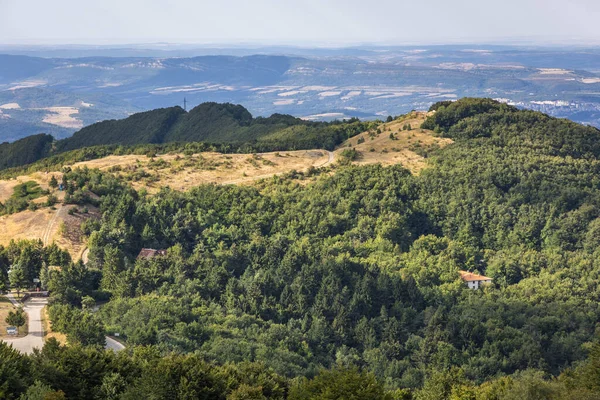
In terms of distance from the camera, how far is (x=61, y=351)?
42312mm

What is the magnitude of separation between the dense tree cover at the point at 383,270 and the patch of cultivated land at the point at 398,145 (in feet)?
10.4

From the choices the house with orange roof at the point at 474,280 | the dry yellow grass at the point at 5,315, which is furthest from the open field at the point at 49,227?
the house with orange roof at the point at 474,280

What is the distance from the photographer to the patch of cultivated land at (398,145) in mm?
104438

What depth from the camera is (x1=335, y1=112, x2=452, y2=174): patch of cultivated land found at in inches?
4112

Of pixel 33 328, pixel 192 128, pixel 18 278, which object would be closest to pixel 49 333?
pixel 33 328

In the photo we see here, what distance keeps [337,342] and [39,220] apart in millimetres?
32438

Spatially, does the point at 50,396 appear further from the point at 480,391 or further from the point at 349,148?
the point at 349,148

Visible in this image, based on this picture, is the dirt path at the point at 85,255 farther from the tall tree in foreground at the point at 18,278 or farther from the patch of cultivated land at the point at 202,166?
the patch of cultivated land at the point at 202,166

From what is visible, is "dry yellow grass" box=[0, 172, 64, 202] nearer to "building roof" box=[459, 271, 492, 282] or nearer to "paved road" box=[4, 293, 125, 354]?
"paved road" box=[4, 293, 125, 354]

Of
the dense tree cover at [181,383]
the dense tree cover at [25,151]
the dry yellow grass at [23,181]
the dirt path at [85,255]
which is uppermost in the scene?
the dense tree cover at [181,383]

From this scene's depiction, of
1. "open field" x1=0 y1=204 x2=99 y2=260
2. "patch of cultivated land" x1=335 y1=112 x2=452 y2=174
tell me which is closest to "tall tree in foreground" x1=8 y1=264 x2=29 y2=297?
"open field" x1=0 y1=204 x2=99 y2=260

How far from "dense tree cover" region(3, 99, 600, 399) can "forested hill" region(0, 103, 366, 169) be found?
17.9 metres

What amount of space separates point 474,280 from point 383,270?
9199 mm

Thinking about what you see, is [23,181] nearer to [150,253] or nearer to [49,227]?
[49,227]
